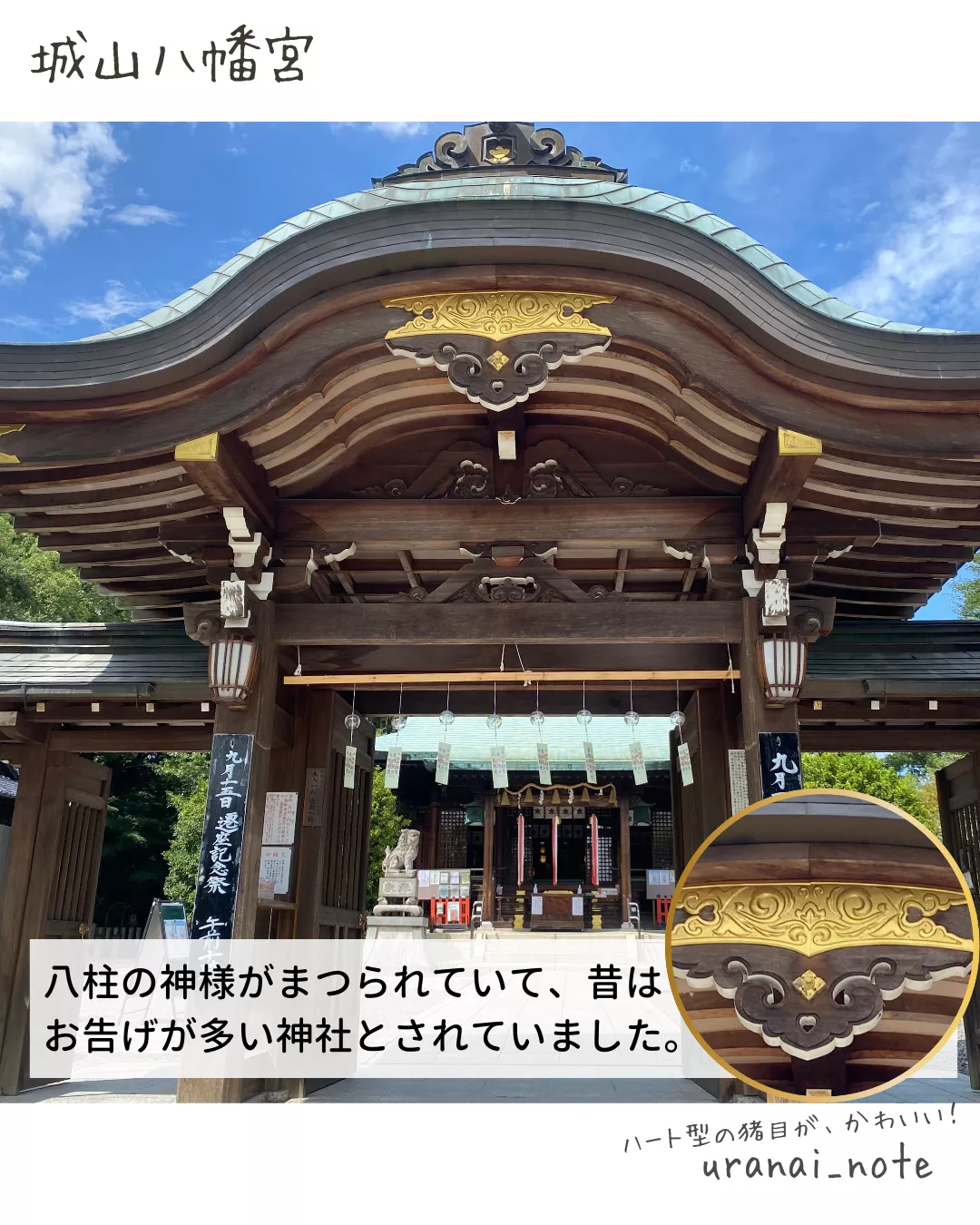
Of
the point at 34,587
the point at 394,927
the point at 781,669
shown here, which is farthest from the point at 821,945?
the point at 34,587

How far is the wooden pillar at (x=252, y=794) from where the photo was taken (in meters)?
5.36

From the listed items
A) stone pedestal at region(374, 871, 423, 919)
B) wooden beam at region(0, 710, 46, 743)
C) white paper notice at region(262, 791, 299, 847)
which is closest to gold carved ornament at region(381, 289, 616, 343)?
white paper notice at region(262, 791, 299, 847)

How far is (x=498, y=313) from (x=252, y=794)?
3.31m

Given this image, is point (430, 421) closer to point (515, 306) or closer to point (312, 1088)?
point (515, 306)

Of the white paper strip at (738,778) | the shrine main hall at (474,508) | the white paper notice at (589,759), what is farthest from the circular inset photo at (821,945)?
the white paper notice at (589,759)

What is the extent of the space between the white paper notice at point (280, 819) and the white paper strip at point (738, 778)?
337 cm

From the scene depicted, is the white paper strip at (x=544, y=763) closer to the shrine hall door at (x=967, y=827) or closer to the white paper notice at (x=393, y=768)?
the white paper notice at (x=393, y=768)

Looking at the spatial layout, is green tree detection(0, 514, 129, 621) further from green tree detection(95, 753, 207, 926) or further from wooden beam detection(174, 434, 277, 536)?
wooden beam detection(174, 434, 277, 536)

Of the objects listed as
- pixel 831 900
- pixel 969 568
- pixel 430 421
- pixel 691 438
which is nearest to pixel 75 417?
pixel 430 421

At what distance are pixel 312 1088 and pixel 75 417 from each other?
542 cm

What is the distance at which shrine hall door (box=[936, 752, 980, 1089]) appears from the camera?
25.3 feet

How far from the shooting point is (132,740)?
344 inches

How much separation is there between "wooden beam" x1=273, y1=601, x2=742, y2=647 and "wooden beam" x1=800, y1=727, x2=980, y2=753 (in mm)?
2688

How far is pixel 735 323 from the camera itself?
5.05 meters
